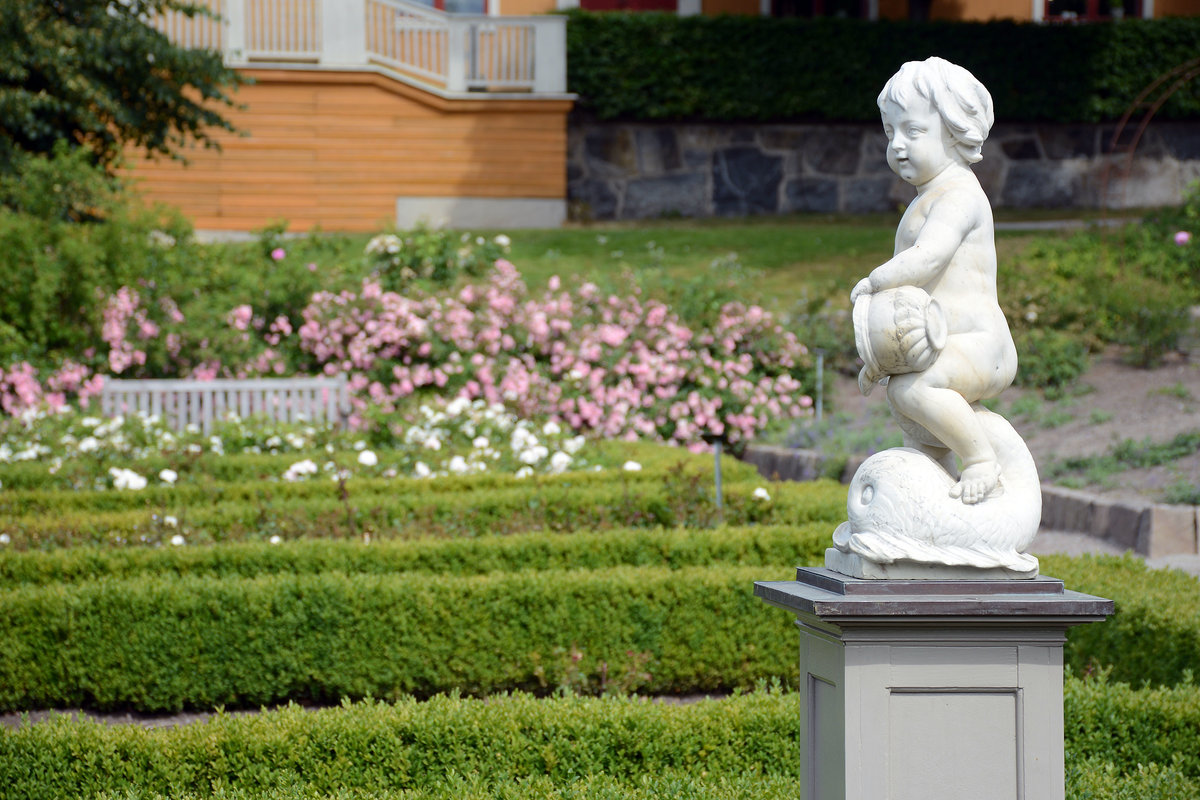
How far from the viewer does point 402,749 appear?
3.85 m

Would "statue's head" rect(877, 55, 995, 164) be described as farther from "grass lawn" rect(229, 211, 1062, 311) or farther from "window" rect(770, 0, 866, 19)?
"window" rect(770, 0, 866, 19)

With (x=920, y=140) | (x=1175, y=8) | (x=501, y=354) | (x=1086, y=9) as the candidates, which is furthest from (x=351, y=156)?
(x=920, y=140)

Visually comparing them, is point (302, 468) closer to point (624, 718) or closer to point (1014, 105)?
point (624, 718)

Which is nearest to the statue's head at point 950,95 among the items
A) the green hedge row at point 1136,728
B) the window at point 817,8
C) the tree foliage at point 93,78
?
the green hedge row at point 1136,728

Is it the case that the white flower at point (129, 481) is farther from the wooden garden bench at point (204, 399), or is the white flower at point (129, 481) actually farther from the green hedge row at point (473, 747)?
the green hedge row at point (473, 747)

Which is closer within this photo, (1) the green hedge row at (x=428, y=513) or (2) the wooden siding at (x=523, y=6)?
(1) the green hedge row at (x=428, y=513)

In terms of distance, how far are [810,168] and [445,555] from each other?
13.3m

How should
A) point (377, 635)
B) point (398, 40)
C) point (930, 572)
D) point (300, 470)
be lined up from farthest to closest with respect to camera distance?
point (398, 40) < point (300, 470) < point (377, 635) < point (930, 572)

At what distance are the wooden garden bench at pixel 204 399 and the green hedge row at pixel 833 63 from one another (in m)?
8.40

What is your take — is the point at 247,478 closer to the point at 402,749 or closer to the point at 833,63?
the point at 402,749

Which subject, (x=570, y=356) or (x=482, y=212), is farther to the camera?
(x=482, y=212)

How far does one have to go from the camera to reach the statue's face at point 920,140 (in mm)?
2930

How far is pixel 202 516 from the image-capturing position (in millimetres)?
6465

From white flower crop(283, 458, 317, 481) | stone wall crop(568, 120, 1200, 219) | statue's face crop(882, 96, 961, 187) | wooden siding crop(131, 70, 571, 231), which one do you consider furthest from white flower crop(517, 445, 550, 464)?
stone wall crop(568, 120, 1200, 219)
